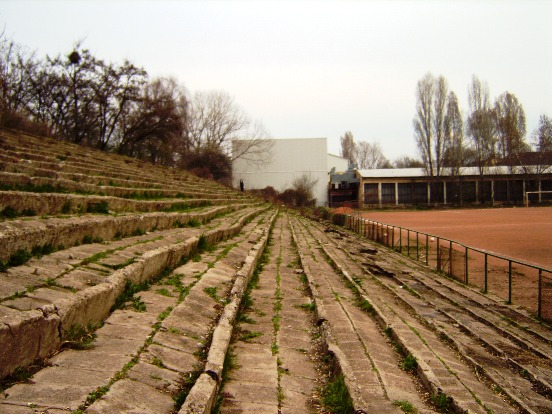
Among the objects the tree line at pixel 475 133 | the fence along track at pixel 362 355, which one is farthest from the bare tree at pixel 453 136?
the fence along track at pixel 362 355

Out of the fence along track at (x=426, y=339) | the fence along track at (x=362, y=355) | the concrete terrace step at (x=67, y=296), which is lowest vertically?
the fence along track at (x=426, y=339)

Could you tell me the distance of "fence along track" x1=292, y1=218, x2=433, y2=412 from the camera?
4055 mm

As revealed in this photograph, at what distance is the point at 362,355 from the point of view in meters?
→ 5.10

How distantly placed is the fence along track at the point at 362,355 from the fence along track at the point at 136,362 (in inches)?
52.7

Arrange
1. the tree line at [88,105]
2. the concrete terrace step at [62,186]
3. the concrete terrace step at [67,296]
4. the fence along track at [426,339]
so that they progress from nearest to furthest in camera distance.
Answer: the concrete terrace step at [67,296] < the fence along track at [426,339] < the concrete terrace step at [62,186] < the tree line at [88,105]

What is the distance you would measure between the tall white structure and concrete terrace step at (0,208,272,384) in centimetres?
4881

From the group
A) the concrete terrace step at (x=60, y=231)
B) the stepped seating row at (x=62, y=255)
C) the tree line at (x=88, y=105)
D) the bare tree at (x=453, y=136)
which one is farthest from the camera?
the bare tree at (x=453, y=136)

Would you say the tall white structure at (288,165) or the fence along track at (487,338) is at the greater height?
the tall white structure at (288,165)

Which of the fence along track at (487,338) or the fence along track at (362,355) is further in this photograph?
the fence along track at (487,338)

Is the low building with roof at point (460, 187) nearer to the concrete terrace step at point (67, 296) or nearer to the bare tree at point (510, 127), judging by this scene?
the bare tree at point (510, 127)

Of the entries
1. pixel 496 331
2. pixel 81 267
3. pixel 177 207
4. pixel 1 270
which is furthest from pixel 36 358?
pixel 177 207

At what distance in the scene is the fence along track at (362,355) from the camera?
4055 millimetres

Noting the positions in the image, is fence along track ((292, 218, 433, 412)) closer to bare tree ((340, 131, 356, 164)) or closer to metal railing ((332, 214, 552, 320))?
metal railing ((332, 214, 552, 320))

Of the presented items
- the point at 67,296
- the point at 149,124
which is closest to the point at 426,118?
the point at 149,124
